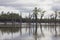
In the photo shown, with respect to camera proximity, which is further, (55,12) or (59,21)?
(59,21)

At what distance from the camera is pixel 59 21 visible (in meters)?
93.8

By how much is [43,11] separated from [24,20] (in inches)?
557

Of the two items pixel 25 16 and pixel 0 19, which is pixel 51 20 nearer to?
pixel 25 16

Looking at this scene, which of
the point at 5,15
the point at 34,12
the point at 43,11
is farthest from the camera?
the point at 5,15

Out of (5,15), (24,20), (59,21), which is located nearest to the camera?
(5,15)

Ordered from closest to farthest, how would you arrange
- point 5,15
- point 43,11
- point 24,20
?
1. point 43,11
2. point 5,15
3. point 24,20

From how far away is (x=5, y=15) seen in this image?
82438 mm

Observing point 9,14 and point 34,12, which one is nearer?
point 34,12

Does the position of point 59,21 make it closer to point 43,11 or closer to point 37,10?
point 43,11

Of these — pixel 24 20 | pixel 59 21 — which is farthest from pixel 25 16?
pixel 59 21

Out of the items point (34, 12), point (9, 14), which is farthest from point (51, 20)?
point (34, 12)

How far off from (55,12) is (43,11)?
492cm

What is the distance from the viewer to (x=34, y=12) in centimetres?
6662

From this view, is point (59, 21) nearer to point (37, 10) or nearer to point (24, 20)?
point (24, 20)
